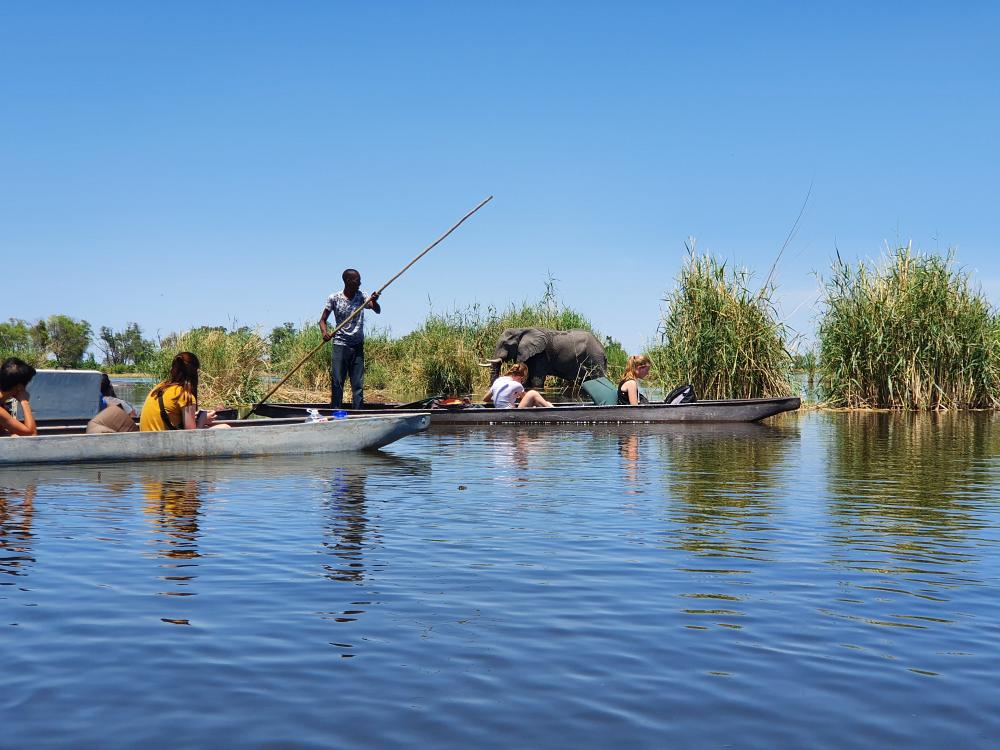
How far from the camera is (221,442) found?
1173 cm

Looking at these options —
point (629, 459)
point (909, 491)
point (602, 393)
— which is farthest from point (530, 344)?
point (909, 491)

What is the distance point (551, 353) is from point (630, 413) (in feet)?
36.7

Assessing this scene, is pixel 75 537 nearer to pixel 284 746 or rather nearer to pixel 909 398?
pixel 284 746

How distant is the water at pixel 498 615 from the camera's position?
351cm

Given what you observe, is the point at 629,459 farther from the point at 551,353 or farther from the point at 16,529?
the point at 551,353

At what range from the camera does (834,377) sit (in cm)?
2281

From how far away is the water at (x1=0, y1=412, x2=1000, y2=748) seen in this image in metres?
3.51

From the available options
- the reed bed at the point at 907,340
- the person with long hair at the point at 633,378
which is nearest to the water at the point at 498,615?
the person with long hair at the point at 633,378

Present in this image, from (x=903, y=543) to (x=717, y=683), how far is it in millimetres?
3429

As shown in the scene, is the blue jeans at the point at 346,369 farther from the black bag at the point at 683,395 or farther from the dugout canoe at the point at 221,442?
the black bag at the point at 683,395

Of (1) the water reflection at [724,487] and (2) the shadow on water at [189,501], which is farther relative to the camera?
A: (1) the water reflection at [724,487]

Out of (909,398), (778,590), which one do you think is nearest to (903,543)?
(778,590)

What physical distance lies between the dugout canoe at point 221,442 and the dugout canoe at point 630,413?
4.82m

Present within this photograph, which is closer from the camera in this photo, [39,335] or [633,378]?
[633,378]
